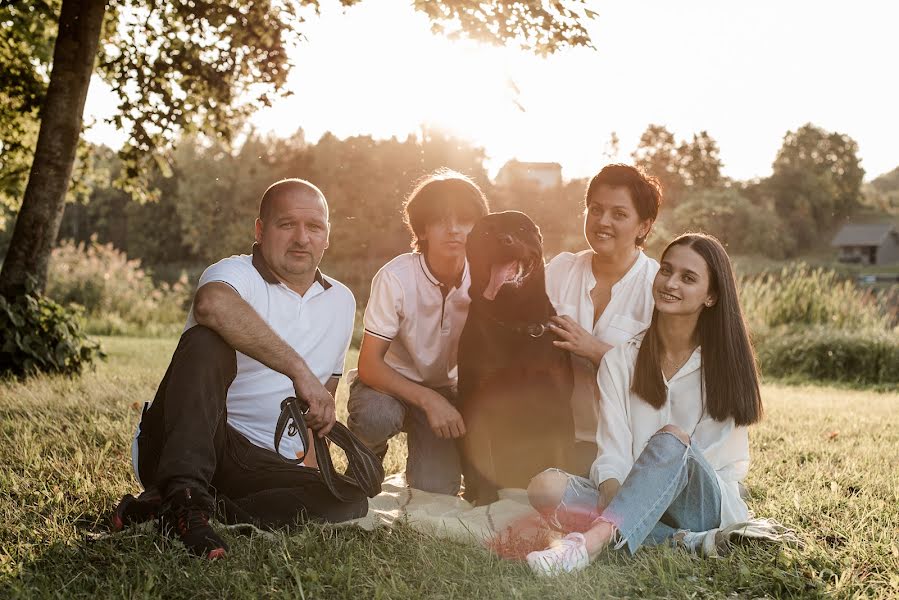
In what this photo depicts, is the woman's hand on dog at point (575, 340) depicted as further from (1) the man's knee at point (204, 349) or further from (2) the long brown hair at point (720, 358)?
(1) the man's knee at point (204, 349)

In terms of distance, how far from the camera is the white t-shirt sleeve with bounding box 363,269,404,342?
3.36 metres

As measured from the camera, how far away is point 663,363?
2.89 meters

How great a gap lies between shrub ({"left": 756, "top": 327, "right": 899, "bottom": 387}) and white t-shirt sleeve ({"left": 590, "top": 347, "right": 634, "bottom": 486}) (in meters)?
7.08

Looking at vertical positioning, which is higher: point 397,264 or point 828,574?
point 397,264

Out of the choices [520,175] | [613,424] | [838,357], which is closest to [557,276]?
[613,424]

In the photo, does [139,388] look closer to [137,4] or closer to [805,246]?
[137,4]

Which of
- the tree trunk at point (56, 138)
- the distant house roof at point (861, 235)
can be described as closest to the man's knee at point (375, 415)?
the tree trunk at point (56, 138)

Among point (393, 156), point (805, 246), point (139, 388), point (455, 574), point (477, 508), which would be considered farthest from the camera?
point (805, 246)

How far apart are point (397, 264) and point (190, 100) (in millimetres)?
4798

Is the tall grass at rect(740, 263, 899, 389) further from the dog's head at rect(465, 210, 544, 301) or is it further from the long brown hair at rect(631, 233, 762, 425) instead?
the dog's head at rect(465, 210, 544, 301)

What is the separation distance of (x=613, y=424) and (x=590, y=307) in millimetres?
734

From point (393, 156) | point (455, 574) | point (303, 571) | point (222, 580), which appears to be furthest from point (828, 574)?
point (393, 156)

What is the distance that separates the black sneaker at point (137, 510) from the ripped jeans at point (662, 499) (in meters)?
1.39

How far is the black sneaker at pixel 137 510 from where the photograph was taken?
8.46 feet
